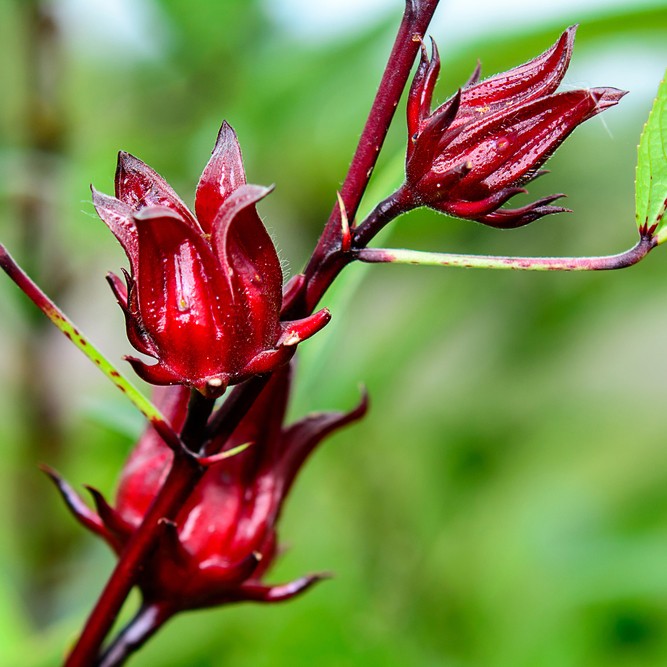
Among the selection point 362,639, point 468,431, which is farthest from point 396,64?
point 468,431

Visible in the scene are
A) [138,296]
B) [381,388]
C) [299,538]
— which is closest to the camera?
[138,296]

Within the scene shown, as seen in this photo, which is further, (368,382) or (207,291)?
(368,382)

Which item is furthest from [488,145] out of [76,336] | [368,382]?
[368,382]

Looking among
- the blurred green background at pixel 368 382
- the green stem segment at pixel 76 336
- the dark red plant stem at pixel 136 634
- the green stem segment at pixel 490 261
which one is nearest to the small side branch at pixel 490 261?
the green stem segment at pixel 490 261

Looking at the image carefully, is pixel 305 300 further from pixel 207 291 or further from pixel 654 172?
pixel 654 172

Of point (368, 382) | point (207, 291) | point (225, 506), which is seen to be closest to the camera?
point (207, 291)

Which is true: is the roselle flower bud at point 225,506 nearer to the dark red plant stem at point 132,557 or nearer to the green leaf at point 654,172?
the dark red plant stem at point 132,557

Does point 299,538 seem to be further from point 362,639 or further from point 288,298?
point 288,298
